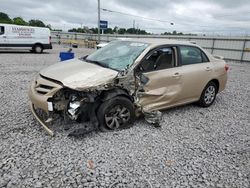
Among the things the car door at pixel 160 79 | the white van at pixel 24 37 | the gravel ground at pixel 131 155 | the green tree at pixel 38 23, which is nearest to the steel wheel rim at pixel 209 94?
the gravel ground at pixel 131 155

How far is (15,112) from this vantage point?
173 inches

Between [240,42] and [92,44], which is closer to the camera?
[240,42]

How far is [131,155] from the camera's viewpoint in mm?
3127

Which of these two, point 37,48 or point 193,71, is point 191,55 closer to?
point 193,71

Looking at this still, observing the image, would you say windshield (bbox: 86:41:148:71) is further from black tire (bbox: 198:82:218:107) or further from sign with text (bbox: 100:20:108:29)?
sign with text (bbox: 100:20:108:29)

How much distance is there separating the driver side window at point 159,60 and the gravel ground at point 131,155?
3.46 feet

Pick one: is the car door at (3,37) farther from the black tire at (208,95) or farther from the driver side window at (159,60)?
the black tire at (208,95)

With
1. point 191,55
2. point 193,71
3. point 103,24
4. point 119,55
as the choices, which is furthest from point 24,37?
point 193,71

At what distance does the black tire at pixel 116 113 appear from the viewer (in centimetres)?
358

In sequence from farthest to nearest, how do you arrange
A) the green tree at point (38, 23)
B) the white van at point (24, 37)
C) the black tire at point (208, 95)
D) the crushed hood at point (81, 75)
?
the green tree at point (38, 23) < the white van at point (24, 37) < the black tire at point (208, 95) < the crushed hood at point (81, 75)

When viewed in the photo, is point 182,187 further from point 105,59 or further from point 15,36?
point 15,36

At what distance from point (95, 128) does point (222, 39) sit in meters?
18.3

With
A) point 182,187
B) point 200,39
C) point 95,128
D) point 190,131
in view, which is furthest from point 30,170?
point 200,39

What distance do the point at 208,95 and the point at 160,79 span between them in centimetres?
183
